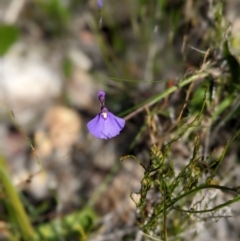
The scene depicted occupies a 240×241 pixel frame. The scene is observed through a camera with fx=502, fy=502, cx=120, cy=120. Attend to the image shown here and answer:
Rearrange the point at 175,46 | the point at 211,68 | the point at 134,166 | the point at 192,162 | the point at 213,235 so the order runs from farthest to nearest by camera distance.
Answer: the point at 175,46
the point at 134,166
the point at 213,235
the point at 211,68
the point at 192,162

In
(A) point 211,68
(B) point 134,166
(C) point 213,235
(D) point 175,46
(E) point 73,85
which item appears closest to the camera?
(A) point 211,68

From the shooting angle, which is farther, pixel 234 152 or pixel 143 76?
pixel 143 76

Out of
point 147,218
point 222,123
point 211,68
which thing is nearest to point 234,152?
point 222,123

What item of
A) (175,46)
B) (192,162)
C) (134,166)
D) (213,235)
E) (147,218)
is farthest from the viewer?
(175,46)

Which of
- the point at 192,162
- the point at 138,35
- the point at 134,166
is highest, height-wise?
the point at 138,35

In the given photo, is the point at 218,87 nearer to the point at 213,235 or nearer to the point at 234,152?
the point at 234,152

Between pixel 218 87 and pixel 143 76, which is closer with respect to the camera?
pixel 218 87

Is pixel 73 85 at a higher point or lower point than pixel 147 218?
higher

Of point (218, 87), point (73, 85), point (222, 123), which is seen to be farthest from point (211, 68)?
point (73, 85)

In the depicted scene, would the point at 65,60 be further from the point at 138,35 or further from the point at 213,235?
the point at 213,235
